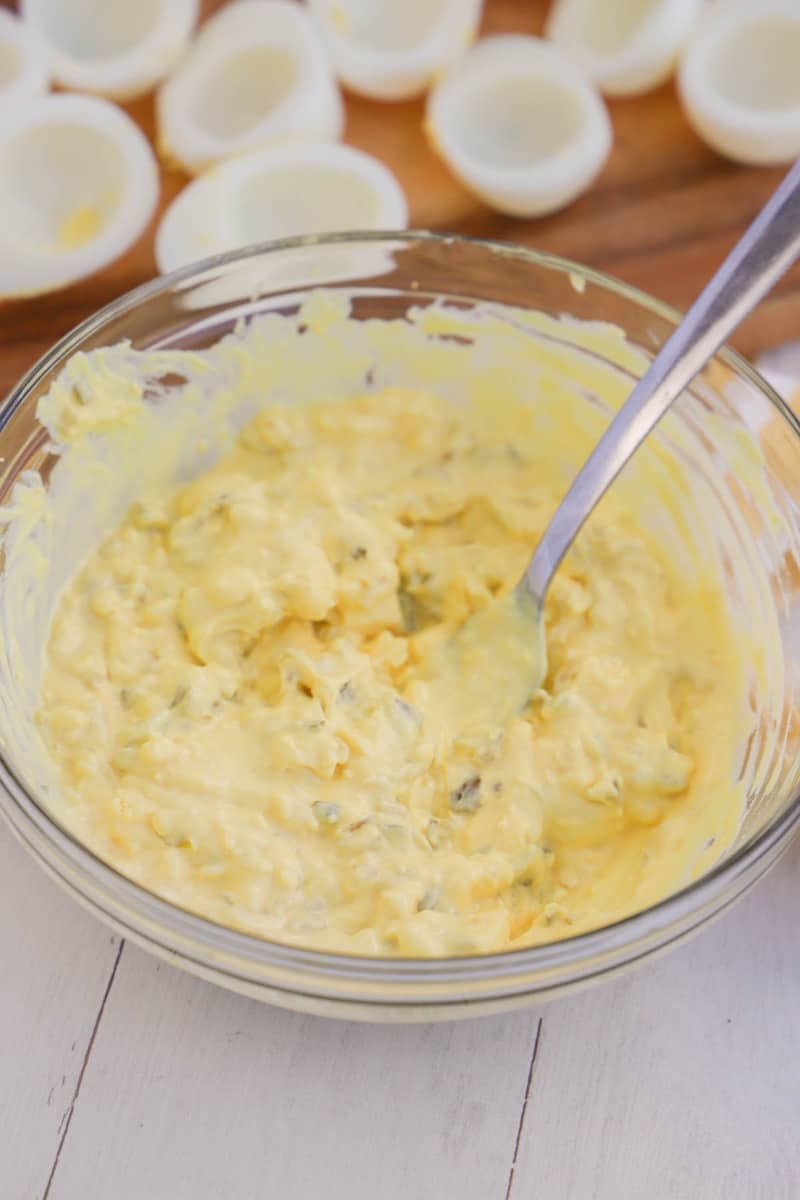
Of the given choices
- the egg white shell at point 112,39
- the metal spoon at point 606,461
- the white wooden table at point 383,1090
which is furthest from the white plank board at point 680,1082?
the egg white shell at point 112,39

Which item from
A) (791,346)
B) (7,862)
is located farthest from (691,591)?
(7,862)

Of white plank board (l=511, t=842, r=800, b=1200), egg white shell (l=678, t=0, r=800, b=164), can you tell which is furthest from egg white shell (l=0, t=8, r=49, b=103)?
white plank board (l=511, t=842, r=800, b=1200)

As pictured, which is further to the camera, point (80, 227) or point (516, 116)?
point (516, 116)

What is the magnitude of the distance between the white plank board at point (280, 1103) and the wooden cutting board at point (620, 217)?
1.13m

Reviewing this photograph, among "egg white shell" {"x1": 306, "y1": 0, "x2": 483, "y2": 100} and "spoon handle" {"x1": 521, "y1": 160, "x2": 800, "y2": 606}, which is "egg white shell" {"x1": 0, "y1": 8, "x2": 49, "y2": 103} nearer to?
"egg white shell" {"x1": 306, "y1": 0, "x2": 483, "y2": 100}

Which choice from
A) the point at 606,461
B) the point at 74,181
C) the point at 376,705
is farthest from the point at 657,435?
the point at 74,181

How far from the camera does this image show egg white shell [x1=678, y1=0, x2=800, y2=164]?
8.42ft

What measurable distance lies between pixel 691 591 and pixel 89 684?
0.86m

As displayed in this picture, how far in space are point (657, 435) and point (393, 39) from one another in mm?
1174

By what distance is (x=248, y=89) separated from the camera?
2691 millimetres

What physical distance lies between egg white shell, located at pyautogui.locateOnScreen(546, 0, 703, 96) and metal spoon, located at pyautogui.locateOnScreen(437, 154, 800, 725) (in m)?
1.06

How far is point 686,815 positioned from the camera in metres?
1.77

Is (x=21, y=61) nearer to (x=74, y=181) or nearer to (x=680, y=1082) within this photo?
(x=74, y=181)

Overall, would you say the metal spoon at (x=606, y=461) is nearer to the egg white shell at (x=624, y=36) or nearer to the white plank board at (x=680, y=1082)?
the white plank board at (x=680, y=1082)
